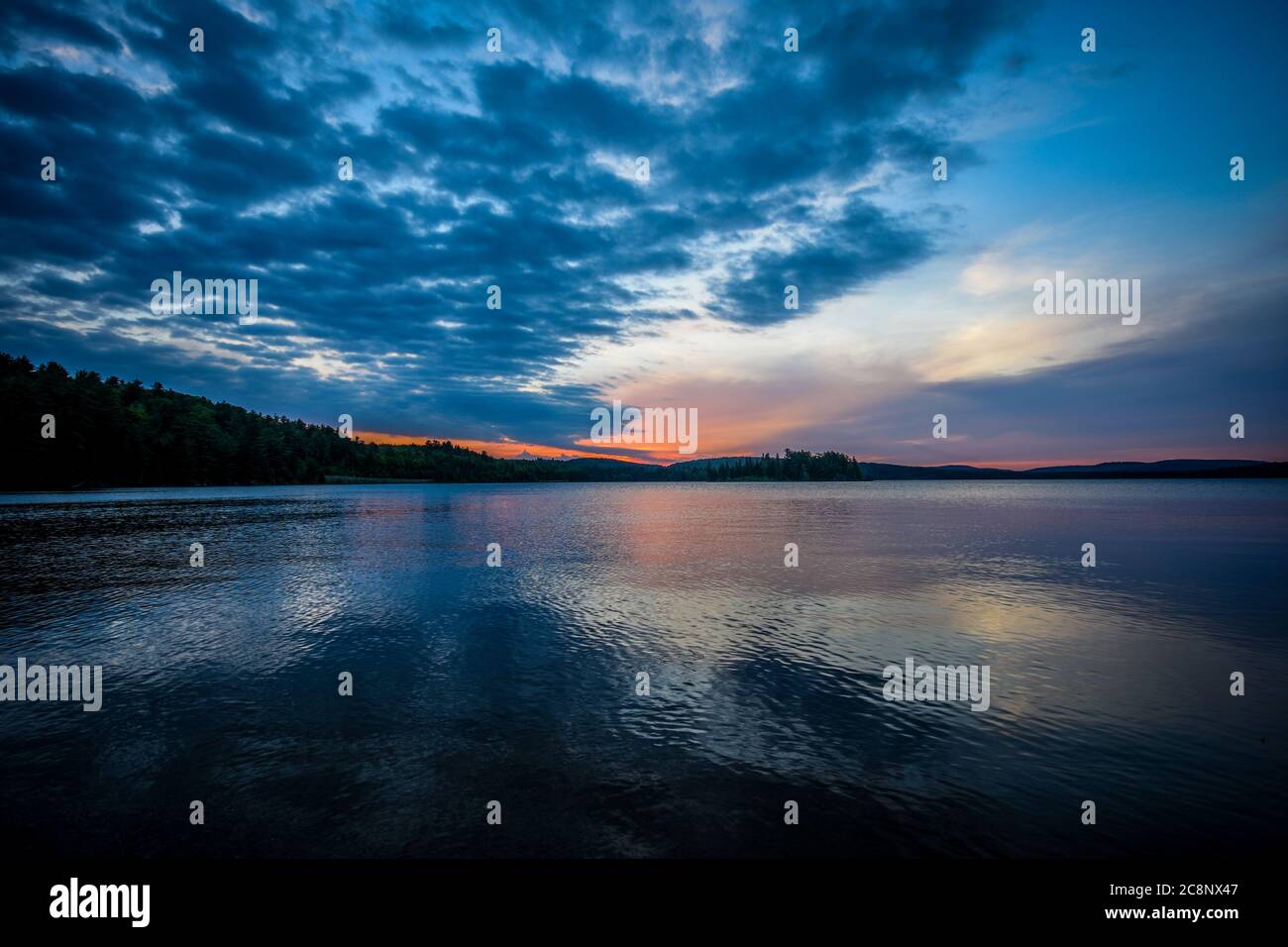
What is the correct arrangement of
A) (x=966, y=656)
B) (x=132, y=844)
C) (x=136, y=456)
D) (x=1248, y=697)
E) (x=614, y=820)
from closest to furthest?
(x=132, y=844) < (x=614, y=820) < (x=1248, y=697) < (x=966, y=656) < (x=136, y=456)

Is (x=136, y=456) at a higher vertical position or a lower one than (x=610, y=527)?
higher

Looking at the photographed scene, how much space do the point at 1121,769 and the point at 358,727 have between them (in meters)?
15.9

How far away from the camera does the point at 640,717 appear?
13438 millimetres

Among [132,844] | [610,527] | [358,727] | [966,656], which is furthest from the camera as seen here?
[610,527]

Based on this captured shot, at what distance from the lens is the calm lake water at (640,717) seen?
8.95 m

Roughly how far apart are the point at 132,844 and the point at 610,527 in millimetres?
57523

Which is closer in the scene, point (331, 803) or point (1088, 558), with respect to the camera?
point (331, 803)

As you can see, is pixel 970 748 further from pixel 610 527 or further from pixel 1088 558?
pixel 610 527

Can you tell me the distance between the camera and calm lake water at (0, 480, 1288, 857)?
8.95m

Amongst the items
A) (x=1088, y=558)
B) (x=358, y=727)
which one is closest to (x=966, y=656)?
(x=358, y=727)

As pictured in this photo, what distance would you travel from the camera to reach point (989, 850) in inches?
332

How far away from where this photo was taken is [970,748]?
1177cm
